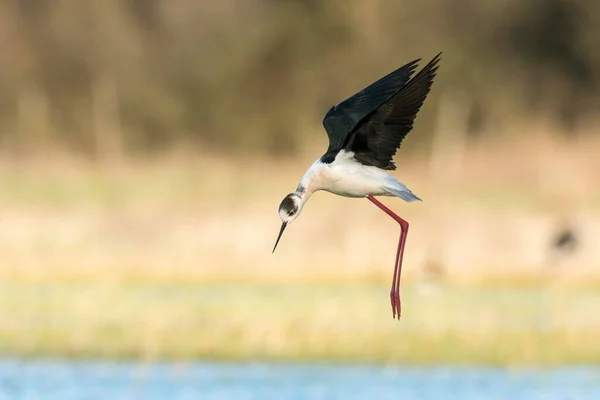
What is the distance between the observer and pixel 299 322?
12.2m

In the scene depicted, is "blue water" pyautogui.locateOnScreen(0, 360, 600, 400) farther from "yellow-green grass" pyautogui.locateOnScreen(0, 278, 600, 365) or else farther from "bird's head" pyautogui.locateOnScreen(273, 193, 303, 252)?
"bird's head" pyautogui.locateOnScreen(273, 193, 303, 252)

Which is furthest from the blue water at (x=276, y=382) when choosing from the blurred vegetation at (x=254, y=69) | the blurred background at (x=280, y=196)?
the blurred vegetation at (x=254, y=69)

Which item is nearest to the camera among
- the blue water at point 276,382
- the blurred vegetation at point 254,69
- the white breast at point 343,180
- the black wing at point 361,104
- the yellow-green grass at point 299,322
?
the white breast at point 343,180

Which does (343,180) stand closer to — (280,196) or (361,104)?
(361,104)

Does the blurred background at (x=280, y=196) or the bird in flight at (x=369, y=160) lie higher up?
the blurred background at (x=280, y=196)

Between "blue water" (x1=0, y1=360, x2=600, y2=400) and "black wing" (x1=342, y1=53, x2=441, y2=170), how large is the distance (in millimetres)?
3455

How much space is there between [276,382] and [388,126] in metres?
4.12

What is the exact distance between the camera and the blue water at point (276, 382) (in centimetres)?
1004

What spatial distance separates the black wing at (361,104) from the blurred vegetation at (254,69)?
1616cm

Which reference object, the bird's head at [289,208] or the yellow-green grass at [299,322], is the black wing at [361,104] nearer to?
the bird's head at [289,208]

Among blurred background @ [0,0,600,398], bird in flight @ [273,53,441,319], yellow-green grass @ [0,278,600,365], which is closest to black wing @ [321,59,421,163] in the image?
bird in flight @ [273,53,441,319]

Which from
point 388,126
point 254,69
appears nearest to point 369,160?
point 388,126

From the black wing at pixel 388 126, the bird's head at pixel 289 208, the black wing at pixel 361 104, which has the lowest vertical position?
the bird's head at pixel 289 208

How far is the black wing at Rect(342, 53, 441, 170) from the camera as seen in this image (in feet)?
21.8
